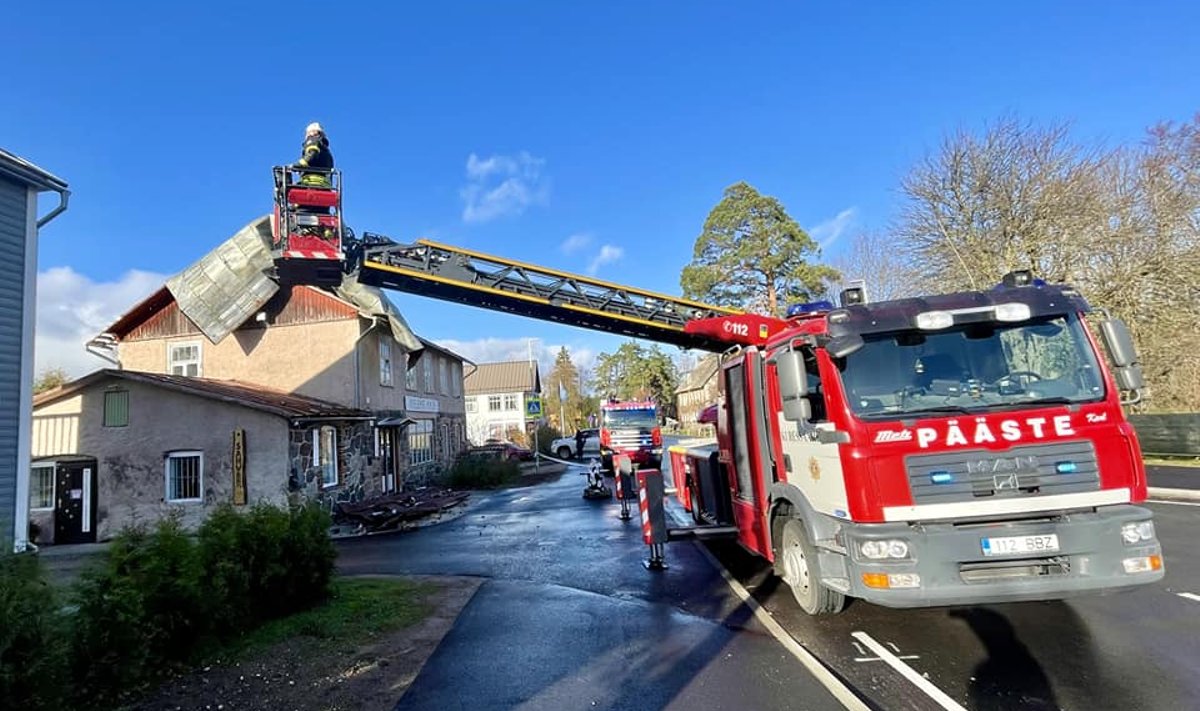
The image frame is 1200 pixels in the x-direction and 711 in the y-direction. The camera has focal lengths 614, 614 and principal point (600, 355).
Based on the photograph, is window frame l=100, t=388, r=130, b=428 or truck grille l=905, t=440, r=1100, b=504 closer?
truck grille l=905, t=440, r=1100, b=504

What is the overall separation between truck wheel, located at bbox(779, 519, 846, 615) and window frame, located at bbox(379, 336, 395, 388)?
17312 millimetres

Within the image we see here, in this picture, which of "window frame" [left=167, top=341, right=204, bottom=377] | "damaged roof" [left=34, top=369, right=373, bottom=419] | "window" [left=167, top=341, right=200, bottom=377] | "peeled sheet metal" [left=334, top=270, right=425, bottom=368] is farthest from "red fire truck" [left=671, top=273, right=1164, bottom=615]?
"window" [left=167, top=341, right=200, bottom=377]

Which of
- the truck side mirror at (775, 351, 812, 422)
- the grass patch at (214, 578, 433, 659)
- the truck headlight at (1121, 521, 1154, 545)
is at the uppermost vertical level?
the truck side mirror at (775, 351, 812, 422)

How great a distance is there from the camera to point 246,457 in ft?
49.3

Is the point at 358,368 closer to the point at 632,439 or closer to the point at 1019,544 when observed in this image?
the point at 632,439

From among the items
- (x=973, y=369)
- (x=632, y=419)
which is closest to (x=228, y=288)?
(x=632, y=419)

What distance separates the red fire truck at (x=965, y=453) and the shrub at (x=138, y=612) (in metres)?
5.27

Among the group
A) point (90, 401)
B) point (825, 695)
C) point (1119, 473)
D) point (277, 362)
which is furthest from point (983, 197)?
point (90, 401)

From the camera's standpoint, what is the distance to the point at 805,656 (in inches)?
188

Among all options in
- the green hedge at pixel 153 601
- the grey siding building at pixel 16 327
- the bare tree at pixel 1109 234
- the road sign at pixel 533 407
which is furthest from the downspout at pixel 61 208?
the bare tree at pixel 1109 234

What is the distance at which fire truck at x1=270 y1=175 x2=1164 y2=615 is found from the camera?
14.4ft

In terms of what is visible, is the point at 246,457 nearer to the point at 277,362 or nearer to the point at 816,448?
the point at 277,362

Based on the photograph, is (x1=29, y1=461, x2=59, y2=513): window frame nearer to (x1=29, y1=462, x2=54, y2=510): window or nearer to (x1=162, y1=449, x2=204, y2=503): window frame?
(x1=29, y1=462, x2=54, y2=510): window

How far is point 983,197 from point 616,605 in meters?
22.6
